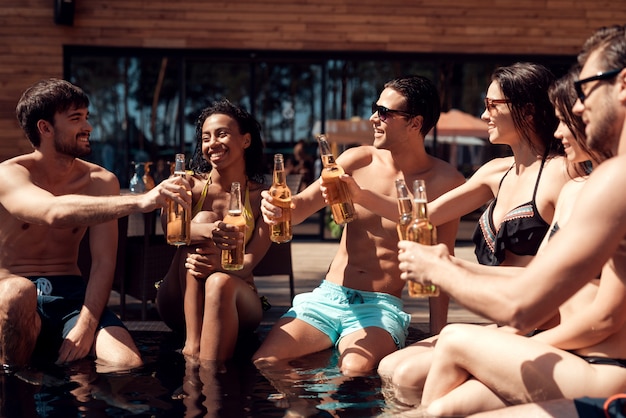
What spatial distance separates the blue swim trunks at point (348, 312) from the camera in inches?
187

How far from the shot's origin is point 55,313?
4.75 metres

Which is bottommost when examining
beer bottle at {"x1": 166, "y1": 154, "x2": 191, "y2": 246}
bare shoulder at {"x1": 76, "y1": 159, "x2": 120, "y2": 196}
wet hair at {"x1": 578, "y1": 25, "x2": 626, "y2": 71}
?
beer bottle at {"x1": 166, "y1": 154, "x2": 191, "y2": 246}

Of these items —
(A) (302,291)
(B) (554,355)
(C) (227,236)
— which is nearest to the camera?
(B) (554,355)

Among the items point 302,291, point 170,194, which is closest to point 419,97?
point 170,194

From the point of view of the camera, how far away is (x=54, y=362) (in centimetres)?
460

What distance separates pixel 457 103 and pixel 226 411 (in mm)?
11097

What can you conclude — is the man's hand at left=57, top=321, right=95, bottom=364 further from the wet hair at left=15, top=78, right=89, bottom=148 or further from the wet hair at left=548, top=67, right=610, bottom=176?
the wet hair at left=548, top=67, right=610, bottom=176

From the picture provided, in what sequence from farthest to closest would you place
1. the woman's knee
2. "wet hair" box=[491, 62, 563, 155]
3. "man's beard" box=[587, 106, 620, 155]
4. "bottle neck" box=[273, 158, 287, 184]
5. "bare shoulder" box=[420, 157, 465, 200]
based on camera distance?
"bare shoulder" box=[420, 157, 465, 200]
the woman's knee
"bottle neck" box=[273, 158, 287, 184]
"wet hair" box=[491, 62, 563, 155]
"man's beard" box=[587, 106, 620, 155]

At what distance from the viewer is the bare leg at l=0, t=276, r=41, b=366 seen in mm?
4340

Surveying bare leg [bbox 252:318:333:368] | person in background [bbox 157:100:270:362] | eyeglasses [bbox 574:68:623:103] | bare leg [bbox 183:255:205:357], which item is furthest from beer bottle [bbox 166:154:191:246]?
eyeglasses [bbox 574:68:623:103]

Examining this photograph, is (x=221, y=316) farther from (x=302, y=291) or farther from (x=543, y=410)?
(x=302, y=291)

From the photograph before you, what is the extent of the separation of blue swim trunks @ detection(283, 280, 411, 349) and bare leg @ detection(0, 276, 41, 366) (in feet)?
4.35

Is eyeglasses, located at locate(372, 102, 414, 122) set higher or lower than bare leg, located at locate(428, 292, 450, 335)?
higher

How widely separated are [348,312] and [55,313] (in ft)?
5.03
